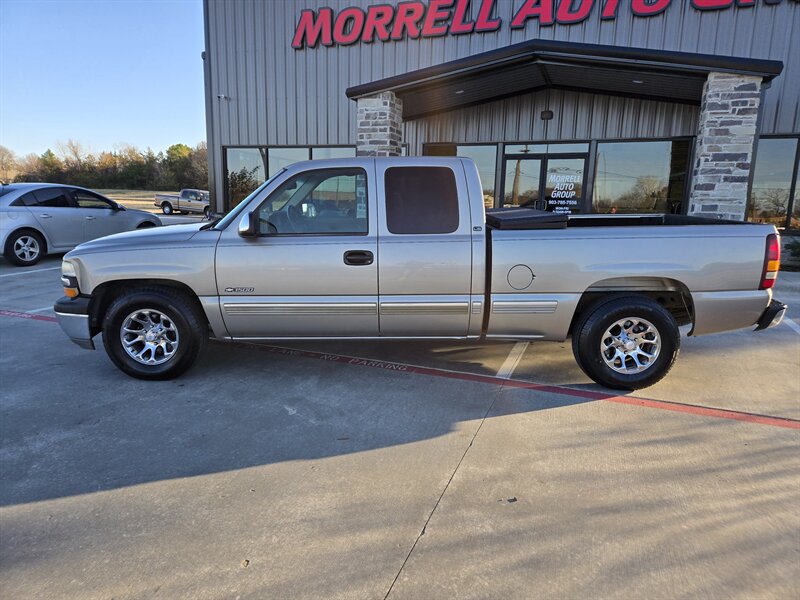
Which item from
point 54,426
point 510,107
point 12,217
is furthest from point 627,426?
point 12,217

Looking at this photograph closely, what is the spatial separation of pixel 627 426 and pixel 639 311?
1007 mm

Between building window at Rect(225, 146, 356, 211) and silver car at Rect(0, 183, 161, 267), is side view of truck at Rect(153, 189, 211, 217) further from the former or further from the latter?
silver car at Rect(0, 183, 161, 267)

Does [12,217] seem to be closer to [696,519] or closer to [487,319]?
[487,319]

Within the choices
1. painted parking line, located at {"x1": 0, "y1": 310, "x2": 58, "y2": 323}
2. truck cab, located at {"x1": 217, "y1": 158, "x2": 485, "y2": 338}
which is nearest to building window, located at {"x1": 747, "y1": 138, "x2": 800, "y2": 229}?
truck cab, located at {"x1": 217, "y1": 158, "x2": 485, "y2": 338}

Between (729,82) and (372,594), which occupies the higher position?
(729,82)

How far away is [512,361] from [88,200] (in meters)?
10.9

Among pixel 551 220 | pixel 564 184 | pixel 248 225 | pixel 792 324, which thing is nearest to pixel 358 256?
pixel 248 225

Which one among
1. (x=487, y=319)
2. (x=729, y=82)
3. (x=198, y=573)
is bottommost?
(x=198, y=573)

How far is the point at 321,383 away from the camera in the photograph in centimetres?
448

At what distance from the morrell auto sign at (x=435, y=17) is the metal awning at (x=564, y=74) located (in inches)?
65.9

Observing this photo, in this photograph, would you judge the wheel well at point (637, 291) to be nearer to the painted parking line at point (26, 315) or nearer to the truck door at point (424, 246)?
the truck door at point (424, 246)

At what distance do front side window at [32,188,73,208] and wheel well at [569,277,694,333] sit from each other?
1141 cm

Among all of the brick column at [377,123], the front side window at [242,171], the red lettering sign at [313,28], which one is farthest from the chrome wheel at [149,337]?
the red lettering sign at [313,28]

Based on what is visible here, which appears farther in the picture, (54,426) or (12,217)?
(12,217)
